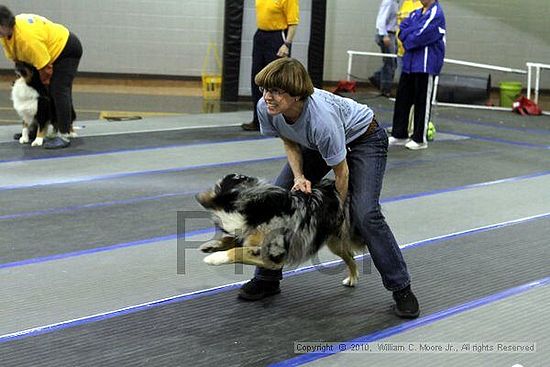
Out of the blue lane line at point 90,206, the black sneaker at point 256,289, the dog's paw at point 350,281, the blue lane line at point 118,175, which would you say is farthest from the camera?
the blue lane line at point 118,175

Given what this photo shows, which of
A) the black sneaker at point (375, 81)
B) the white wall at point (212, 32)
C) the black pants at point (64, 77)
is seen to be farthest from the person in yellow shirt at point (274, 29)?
the black sneaker at point (375, 81)

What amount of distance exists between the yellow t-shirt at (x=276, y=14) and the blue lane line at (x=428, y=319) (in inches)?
194

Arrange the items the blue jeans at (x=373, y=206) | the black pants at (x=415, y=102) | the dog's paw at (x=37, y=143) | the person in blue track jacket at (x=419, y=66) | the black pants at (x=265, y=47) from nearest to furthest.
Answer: the blue jeans at (x=373, y=206), the dog's paw at (x=37, y=143), the person in blue track jacket at (x=419, y=66), the black pants at (x=415, y=102), the black pants at (x=265, y=47)

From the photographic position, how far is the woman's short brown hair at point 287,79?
2844 millimetres

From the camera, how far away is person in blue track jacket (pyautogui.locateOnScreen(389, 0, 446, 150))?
6996mm

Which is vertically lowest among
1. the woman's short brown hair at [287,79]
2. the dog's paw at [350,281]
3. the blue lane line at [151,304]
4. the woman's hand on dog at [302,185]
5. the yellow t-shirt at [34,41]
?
the blue lane line at [151,304]

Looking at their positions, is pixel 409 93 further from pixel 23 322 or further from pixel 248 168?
pixel 23 322

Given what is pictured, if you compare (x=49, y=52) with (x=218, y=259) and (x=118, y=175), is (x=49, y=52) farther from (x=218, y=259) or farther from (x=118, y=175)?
(x=218, y=259)

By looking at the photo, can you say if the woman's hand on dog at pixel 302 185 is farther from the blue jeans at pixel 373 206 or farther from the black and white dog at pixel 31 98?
the black and white dog at pixel 31 98

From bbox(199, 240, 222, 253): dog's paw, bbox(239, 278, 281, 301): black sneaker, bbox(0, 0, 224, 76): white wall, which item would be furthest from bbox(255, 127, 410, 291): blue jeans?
bbox(0, 0, 224, 76): white wall

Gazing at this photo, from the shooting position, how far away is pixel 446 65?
12797 mm

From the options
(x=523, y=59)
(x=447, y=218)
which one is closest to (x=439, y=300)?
(x=447, y=218)

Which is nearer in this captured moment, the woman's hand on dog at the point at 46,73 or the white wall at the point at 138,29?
the woman's hand on dog at the point at 46,73

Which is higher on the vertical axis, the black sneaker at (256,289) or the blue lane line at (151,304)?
the black sneaker at (256,289)
